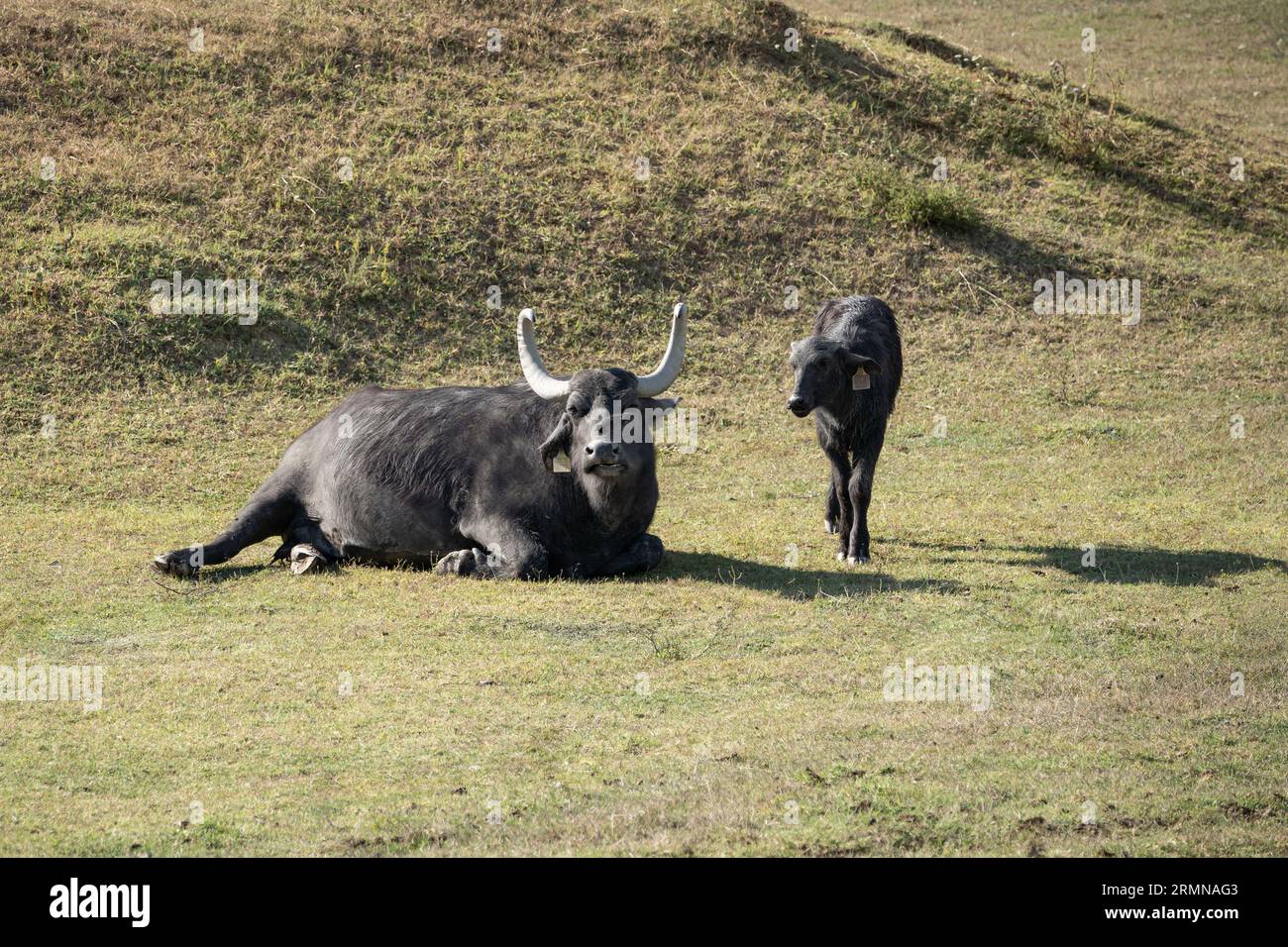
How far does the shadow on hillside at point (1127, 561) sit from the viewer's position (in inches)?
462

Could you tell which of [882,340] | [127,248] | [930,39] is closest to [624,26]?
[930,39]

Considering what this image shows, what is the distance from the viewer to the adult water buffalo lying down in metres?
11.5

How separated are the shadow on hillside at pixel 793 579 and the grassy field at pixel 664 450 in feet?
0.17

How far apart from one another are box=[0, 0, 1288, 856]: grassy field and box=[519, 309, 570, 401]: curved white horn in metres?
1.51

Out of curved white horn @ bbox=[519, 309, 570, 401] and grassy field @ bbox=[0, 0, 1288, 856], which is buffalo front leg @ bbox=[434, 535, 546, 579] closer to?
grassy field @ bbox=[0, 0, 1288, 856]

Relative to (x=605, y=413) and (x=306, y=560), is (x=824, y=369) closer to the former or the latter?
(x=605, y=413)

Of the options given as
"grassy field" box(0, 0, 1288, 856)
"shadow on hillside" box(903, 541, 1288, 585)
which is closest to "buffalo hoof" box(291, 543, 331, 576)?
"grassy field" box(0, 0, 1288, 856)

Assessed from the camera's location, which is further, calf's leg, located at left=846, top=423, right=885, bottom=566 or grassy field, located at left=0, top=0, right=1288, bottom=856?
calf's leg, located at left=846, top=423, right=885, bottom=566

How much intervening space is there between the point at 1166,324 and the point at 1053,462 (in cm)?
570

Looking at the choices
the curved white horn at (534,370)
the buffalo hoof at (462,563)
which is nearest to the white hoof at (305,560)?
A: the buffalo hoof at (462,563)

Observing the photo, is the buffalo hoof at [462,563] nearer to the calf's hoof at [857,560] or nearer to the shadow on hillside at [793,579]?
the shadow on hillside at [793,579]

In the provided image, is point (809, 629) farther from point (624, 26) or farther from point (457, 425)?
point (624, 26)

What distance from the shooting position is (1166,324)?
21.1 metres

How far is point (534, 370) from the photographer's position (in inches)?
473
